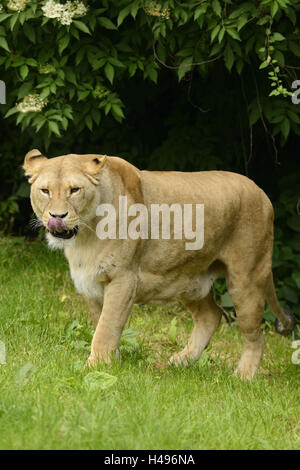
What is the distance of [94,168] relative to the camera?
4699mm

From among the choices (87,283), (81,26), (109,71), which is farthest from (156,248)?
(81,26)

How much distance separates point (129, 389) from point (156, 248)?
3.83ft

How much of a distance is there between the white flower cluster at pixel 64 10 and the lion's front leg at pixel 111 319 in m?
1.90

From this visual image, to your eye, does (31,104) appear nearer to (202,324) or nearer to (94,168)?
(94,168)

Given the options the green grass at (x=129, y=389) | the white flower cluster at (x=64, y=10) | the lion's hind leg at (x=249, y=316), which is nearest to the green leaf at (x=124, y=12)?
the white flower cluster at (x=64, y=10)

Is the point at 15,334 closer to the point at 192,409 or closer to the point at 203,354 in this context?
the point at 203,354

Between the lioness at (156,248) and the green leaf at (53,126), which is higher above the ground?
the green leaf at (53,126)

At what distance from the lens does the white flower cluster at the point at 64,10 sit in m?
5.55

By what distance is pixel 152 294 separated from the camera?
5.23 metres

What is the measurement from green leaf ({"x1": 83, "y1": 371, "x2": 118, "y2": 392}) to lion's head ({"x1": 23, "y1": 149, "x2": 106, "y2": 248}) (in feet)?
2.70

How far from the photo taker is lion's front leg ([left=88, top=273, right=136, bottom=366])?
4.79 metres

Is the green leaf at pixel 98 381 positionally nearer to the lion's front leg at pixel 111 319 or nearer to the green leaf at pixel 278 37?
the lion's front leg at pixel 111 319

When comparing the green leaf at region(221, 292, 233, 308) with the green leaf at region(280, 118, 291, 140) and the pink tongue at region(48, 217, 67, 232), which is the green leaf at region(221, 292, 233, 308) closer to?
the green leaf at region(280, 118, 291, 140)

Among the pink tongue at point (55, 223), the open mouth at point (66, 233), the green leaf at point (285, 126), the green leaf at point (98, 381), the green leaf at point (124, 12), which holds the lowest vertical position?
the green leaf at point (98, 381)
